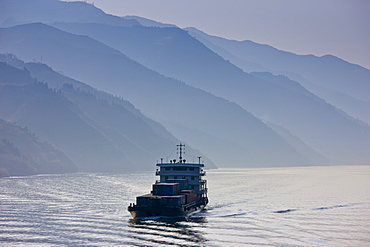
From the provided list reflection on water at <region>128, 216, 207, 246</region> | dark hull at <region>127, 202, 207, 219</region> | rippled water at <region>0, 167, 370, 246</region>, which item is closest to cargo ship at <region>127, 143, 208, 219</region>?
dark hull at <region>127, 202, 207, 219</region>

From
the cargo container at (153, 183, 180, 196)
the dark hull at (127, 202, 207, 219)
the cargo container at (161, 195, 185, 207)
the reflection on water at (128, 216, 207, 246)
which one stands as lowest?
the reflection on water at (128, 216, 207, 246)

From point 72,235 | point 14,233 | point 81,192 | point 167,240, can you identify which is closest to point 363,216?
point 167,240

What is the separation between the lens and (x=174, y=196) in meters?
116

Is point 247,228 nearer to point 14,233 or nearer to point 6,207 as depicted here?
point 14,233

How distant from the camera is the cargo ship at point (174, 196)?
111938mm

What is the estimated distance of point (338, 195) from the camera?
172125mm

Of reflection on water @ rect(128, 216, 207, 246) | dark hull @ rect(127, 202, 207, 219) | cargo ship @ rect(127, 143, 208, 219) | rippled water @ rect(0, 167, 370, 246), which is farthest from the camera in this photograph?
cargo ship @ rect(127, 143, 208, 219)

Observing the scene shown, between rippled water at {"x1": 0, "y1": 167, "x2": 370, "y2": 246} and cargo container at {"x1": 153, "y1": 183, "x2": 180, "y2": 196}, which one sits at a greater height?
cargo container at {"x1": 153, "y1": 183, "x2": 180, "y2": 196}

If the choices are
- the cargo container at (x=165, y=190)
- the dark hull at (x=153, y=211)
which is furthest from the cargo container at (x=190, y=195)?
the dark hull at (x=153, y=211)

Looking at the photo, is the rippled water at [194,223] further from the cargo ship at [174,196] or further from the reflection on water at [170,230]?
the cargo ship at [174,196]

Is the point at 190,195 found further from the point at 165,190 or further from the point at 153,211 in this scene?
the point at 153,211

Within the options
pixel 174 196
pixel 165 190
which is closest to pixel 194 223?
pixel 174 196

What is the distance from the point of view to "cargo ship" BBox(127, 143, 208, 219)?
112 metres

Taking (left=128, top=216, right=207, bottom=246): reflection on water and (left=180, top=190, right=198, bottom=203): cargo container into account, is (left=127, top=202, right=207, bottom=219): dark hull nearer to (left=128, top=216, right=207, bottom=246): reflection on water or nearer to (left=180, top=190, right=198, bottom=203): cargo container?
(left=128, top=216, right=207, bottom=246): reflection on water
